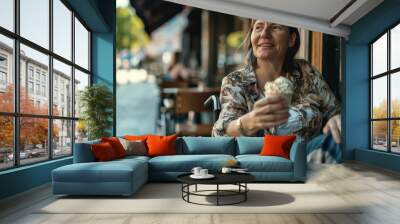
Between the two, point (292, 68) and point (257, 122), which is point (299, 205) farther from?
point (292, 68)

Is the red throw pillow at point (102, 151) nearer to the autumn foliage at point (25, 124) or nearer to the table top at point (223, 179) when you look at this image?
the autumn foliage at point (25, 124)

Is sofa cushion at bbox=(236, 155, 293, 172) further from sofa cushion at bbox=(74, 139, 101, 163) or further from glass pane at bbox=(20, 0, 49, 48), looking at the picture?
glass pane at bbox=(20, 0, 49, 48)

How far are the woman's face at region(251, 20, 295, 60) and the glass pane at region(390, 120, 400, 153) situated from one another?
7.17 feet

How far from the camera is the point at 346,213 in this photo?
3.67 metres

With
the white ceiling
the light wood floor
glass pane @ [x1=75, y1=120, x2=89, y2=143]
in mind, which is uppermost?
the white ceiling

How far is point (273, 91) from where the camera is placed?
23.1 ft

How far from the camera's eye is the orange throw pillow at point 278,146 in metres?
5.68

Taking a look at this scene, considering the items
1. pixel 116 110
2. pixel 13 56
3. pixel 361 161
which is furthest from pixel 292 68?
pixel 13 56

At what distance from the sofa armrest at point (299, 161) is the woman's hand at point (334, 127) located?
2051 millimetres

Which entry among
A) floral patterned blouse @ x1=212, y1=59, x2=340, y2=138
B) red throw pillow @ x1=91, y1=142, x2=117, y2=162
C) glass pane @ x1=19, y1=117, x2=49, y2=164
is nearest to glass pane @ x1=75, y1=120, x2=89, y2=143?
glass pane @ x1=19, y1=117, x2=49, y2=164

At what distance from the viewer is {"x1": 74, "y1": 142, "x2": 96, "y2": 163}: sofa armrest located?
16.2ft

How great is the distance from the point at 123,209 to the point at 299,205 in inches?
66.7

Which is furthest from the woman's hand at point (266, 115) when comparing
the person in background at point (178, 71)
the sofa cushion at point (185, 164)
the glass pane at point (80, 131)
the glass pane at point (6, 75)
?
the person in background at point (178, 71)

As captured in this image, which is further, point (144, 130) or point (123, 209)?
point (144, 130)
